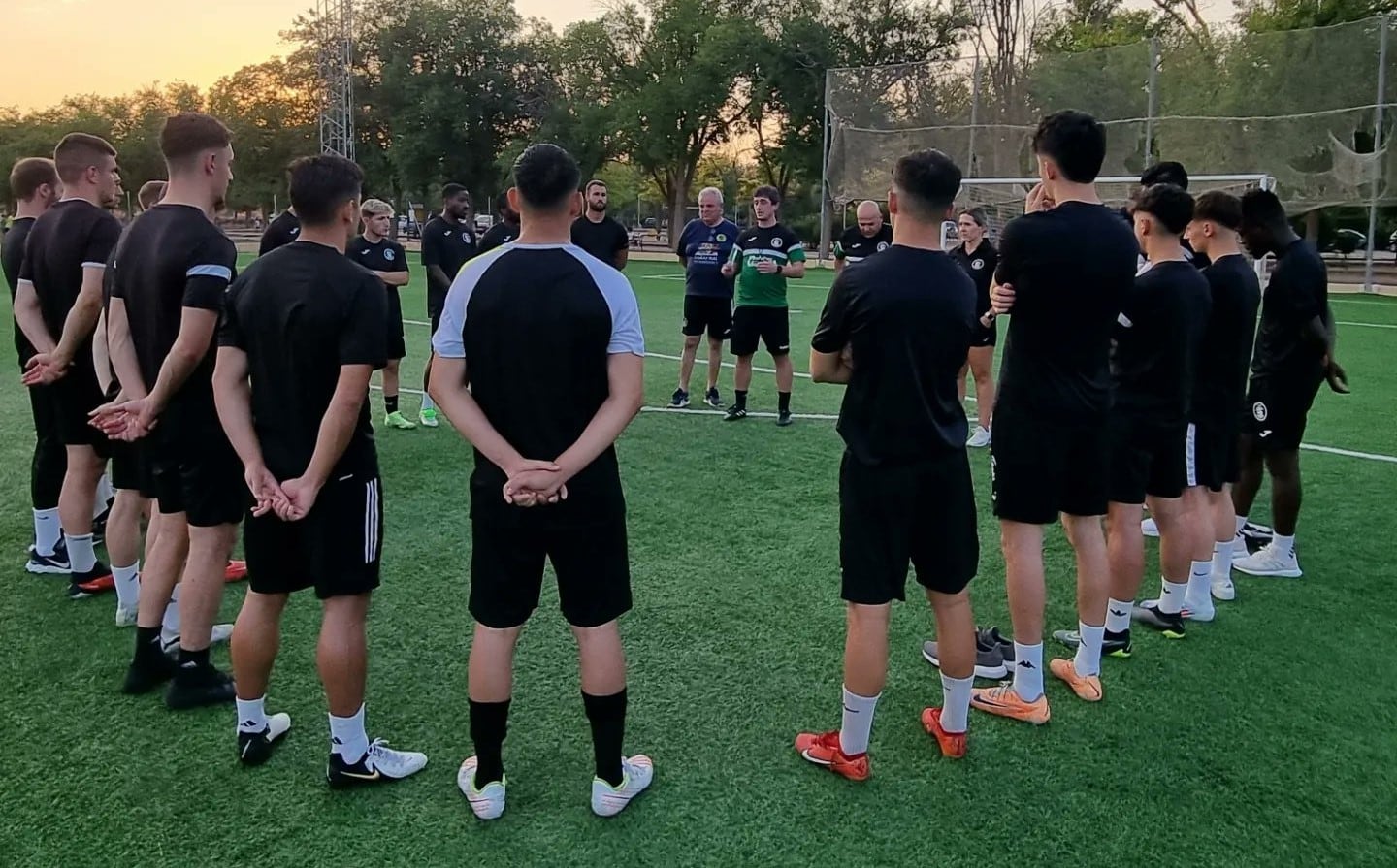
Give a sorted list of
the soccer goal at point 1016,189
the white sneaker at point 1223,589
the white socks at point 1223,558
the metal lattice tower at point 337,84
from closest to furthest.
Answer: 1. the white sneaker at point 1223,589
2. the white socks at point 1223,558
3. the soccer goal at point 1016,189
4. the metal lattice tower at point 337,84

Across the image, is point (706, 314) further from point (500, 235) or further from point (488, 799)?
point (488, 799)

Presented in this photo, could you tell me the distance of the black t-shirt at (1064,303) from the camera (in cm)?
327

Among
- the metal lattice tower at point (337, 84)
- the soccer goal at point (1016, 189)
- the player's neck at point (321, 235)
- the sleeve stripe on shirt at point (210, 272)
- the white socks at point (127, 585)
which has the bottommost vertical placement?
the white socks at point (127, 585)

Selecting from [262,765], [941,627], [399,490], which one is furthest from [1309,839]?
[399,490]

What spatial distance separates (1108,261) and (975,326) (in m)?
0.62

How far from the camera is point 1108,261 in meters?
3.28

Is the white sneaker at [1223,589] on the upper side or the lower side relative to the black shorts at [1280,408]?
lower

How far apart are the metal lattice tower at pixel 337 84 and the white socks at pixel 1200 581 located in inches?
1431

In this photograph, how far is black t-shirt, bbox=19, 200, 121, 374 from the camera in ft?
14.4

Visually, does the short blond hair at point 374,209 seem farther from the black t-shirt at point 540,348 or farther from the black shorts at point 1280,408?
the black shorts at point 1280,408

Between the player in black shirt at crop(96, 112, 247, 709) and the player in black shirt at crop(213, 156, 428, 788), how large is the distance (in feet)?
1.85

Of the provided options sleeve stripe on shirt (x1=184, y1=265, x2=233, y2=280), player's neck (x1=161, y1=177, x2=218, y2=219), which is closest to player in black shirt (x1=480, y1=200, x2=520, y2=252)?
player's neck (x1=161, y1=177, x2=218, y2=219)

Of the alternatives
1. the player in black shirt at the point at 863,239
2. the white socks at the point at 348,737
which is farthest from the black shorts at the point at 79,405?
the player in black shirt at the point at 863,239

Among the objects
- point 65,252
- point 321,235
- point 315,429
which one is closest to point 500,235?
point 65,252
